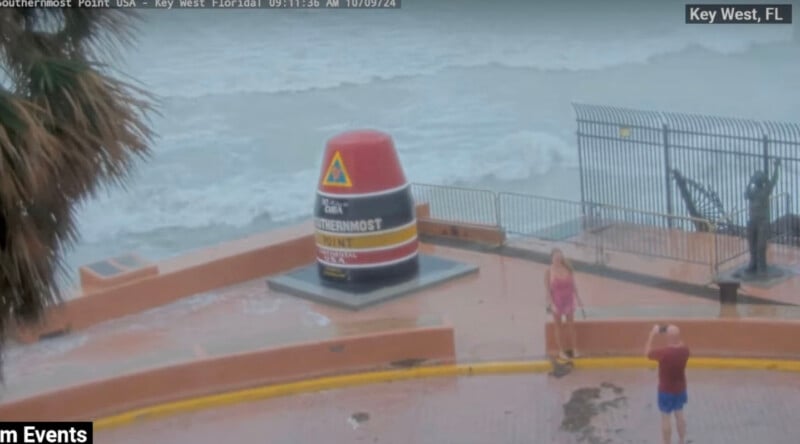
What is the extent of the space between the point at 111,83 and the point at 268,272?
35.9 ft

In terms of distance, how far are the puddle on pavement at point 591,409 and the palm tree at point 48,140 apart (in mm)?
5745

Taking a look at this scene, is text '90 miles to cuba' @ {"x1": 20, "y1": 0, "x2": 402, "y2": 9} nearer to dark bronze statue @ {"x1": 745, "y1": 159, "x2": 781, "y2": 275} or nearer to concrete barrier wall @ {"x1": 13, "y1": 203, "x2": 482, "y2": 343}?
concrete barrier wall @ {"x1": 13, "y1": 203, "x2": 482, "y2": 343}

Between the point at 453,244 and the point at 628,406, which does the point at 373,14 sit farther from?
the point at 628,406

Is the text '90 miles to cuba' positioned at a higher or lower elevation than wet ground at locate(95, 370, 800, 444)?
higher

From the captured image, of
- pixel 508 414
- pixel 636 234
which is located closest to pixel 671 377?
pixel 508 414

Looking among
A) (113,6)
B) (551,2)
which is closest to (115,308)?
(113,6)

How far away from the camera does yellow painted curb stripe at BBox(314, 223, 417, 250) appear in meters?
16.6

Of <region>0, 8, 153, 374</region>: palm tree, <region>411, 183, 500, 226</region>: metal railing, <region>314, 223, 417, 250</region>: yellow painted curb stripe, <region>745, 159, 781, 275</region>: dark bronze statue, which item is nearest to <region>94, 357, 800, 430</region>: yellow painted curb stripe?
<region>745, 159, 781, 275</region>: dark bronze statue

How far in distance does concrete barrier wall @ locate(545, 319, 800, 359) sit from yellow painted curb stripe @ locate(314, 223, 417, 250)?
351cm

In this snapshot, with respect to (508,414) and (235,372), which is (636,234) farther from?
(235,372)

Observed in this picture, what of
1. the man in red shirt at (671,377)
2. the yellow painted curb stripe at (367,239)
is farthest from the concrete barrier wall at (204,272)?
Answer: the man in red shirt at (671,377)

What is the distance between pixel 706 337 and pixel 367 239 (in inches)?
191

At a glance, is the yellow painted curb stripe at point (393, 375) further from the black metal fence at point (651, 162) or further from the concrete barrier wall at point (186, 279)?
the black metal fence at point (651, 162)

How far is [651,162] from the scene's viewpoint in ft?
85.6
